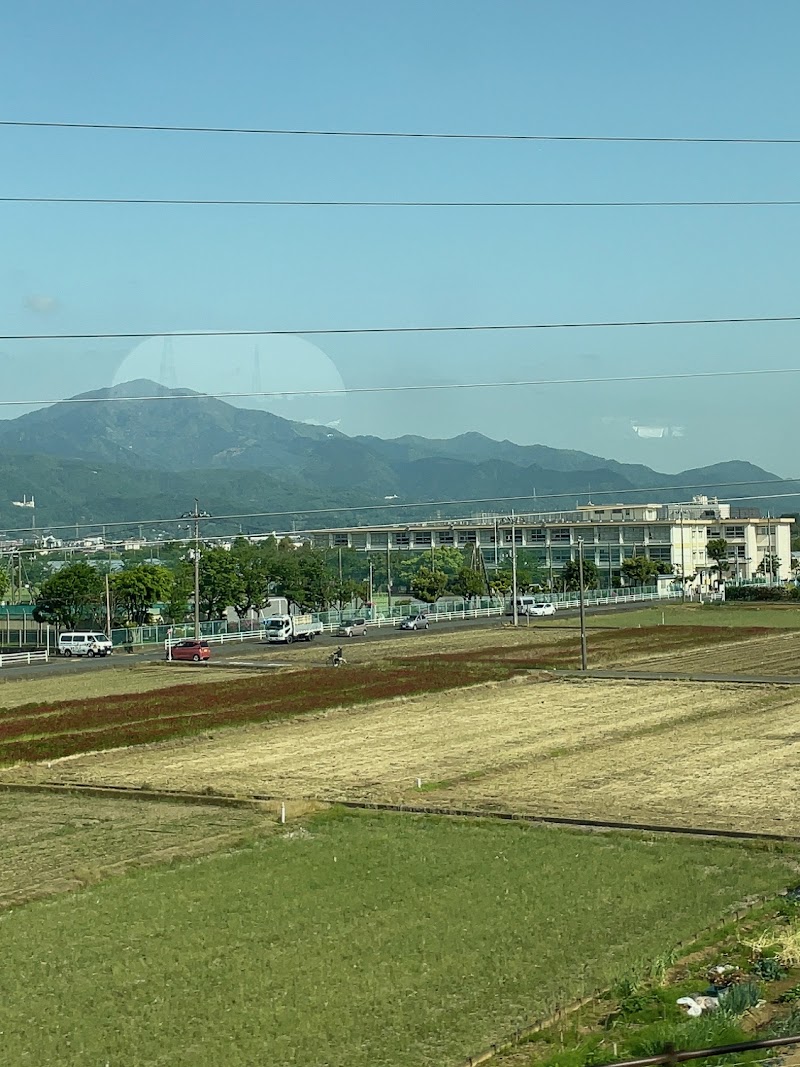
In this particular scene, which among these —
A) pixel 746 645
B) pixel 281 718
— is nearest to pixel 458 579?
pixel 746 645

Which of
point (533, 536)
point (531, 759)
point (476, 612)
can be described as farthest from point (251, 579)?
point (533, 536)

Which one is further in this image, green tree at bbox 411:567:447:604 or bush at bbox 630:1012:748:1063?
green tree at bbox 411:567:447:604

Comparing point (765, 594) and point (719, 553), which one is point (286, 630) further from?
point (719, 553)

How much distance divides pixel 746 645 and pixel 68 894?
44.6 meters

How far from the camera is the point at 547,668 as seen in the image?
145 feet

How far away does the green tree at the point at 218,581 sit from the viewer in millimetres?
71438

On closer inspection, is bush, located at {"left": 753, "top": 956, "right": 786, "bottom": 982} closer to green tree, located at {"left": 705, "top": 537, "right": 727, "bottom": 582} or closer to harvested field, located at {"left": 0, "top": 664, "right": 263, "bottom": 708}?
harvested field, located at {"left": 0, "top": 664, "right": 263, "bottom": 708}

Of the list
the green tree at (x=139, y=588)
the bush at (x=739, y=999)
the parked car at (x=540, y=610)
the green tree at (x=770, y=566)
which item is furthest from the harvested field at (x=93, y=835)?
the green tree at (x=770, y=566)

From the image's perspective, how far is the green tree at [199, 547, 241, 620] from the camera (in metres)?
71.4

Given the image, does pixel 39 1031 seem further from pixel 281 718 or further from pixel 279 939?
pixel 281 718

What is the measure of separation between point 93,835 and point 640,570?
89717mm

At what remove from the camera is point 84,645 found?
56938 millimetres

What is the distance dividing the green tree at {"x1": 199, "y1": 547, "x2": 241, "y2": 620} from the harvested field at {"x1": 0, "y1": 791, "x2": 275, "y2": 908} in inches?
Result: 1946

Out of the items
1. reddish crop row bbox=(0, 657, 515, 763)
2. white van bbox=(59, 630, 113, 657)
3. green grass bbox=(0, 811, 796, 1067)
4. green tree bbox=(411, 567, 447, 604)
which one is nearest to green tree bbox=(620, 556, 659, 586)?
green tree bbox=(411, 567, 447, 604)
